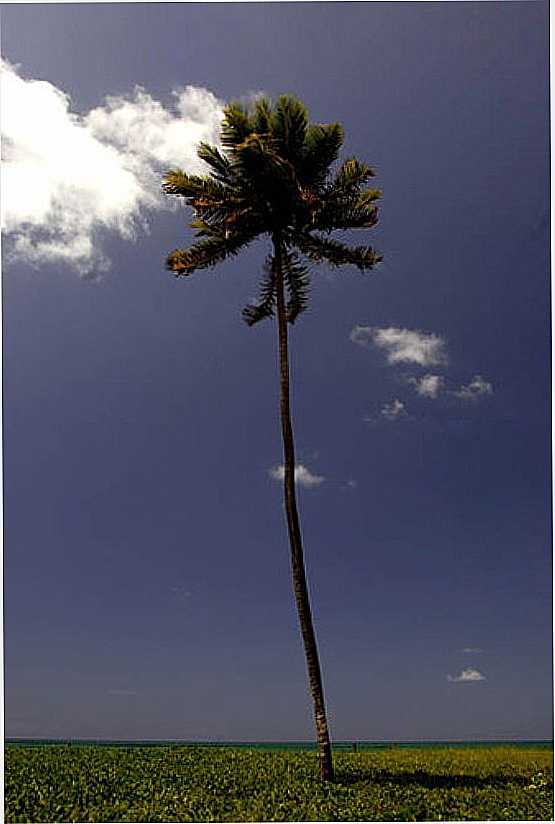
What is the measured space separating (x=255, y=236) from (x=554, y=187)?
2896mm

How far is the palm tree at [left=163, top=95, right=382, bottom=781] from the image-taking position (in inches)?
378

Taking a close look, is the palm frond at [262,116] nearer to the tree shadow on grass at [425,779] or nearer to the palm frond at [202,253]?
the palm frond at [202,253]

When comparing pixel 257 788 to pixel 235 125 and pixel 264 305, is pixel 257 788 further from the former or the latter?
pixel 235 125

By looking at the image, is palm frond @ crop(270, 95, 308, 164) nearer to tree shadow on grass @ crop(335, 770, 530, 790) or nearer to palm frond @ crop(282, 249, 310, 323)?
palm frond @ crop(282, 249, 310, 323)

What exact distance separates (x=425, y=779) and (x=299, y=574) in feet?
7.43

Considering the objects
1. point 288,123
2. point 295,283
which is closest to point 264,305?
point 295,283

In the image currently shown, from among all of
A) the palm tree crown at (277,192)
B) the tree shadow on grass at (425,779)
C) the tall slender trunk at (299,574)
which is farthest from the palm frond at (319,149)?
the tree shadow on grass at (425,779)

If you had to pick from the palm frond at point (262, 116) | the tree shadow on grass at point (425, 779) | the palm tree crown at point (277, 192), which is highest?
the palm frond at point (262, 116)

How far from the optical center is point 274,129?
975cm

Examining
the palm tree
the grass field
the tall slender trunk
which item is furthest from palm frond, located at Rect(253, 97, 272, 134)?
the grass field

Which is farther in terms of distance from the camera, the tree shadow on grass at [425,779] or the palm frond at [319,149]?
the palm frond at [319,149]

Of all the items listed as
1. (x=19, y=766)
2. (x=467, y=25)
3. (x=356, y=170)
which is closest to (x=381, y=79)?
(x=467, y=25)

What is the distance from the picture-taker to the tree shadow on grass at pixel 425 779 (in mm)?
9531

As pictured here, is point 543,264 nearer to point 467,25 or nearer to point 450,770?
point 467,25
